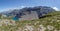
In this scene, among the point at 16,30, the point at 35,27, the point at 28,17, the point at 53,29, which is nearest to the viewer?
the point at 16,30

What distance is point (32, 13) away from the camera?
26.2 m

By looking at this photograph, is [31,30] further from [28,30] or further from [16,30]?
[16,30]

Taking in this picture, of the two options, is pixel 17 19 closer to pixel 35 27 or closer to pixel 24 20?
pixel 24 20

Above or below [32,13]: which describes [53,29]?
below

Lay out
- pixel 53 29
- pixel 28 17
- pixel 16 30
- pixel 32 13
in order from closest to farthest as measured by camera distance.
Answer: pixel 16 30 < pixel 53 29 < pixel 28 17 < pixel 32 13

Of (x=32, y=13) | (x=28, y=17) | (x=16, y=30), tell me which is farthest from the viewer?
(x=32, y=13)

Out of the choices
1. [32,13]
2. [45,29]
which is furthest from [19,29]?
[32,13]

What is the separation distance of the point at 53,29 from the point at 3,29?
7495 millimetres

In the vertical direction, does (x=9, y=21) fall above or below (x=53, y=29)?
above

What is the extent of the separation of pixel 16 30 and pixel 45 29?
4.71m

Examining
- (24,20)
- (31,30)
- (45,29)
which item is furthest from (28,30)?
(24,20)

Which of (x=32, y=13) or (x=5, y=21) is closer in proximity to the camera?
(x=5, y=21)

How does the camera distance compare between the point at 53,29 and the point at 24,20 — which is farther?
the point at 24,20

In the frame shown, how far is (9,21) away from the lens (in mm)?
23375
